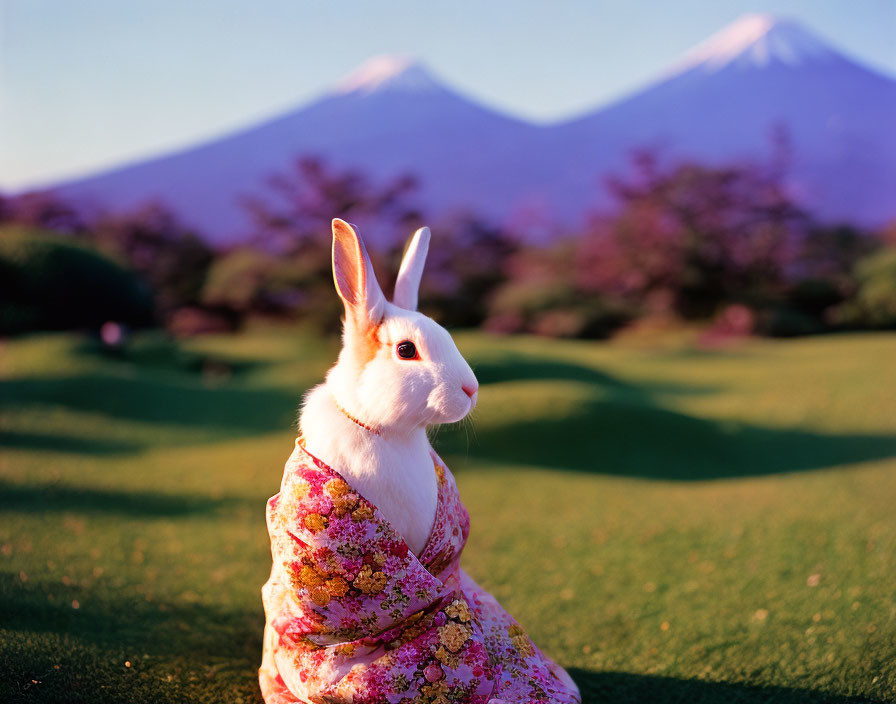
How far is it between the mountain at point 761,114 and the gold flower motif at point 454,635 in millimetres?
19023

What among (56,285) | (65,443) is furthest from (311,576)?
(56,285)

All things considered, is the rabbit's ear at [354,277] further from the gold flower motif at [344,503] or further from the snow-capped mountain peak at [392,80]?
the snow-capped mountain peak at [392,80]

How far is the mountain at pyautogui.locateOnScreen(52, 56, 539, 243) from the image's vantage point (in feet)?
67.8

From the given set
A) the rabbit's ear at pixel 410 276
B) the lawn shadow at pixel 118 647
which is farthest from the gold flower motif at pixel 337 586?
the lawn shadow at pixel 118 647

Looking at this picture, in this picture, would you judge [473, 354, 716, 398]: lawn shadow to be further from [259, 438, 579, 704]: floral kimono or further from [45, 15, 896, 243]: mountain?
[45, 15, 896, 243]: mountain

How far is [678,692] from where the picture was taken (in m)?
2.96

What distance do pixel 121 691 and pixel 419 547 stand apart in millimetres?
1395

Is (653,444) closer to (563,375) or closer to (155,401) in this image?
(563,375)

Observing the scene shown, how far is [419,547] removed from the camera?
2.21m

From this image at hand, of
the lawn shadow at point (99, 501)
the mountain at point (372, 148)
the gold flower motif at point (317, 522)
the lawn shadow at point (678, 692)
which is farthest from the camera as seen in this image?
the mountain at point (372, 148)

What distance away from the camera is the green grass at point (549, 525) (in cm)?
305

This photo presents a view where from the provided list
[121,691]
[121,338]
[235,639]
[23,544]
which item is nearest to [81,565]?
[23,544]

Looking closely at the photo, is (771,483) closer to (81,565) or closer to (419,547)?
(419,547)

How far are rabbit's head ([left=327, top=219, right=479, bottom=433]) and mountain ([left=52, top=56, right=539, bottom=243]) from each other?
59.0 feet
